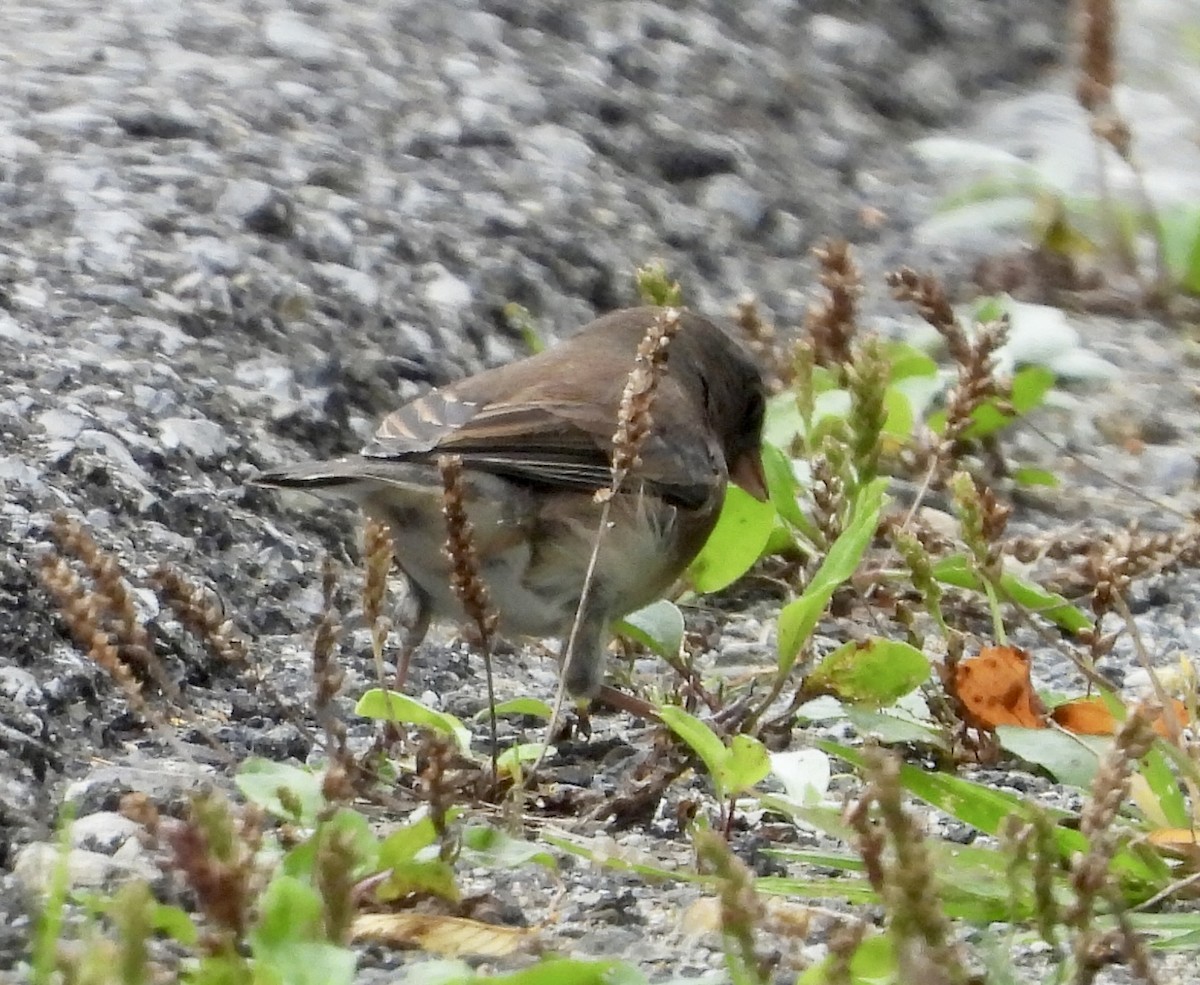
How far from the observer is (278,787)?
1.99m

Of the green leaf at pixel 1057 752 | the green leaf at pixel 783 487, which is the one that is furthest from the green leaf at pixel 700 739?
the green leaf at pixel 783 487

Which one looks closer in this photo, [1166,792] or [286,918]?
[286,918]

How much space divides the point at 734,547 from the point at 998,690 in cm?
80

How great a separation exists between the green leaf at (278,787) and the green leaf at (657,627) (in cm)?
91

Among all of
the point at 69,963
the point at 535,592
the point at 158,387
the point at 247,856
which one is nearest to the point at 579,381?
the point at 535,592

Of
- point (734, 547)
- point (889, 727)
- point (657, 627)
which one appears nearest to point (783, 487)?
point (734, 547)

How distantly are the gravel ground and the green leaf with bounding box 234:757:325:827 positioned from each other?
13 centimetres

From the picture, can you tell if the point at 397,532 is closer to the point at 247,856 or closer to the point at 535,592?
the point at 535,592

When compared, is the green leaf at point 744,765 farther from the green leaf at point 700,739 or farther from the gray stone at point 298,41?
the gray stone at point 298,41

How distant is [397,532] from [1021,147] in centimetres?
358

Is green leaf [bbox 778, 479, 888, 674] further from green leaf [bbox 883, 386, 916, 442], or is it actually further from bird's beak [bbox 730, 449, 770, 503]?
green leaf [bbox 883, 386, 916, 442]

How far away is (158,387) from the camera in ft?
11.1

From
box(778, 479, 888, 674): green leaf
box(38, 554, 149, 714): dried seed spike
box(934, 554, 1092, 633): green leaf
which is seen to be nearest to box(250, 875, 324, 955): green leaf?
box(38, 554, 149, 714): dried seed spike

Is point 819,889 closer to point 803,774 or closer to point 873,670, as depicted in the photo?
point 803,774
